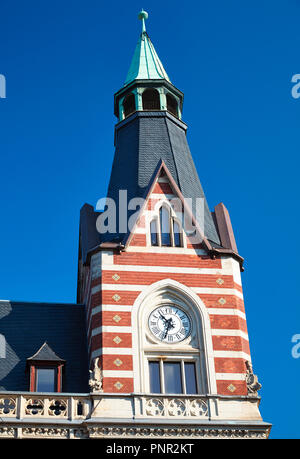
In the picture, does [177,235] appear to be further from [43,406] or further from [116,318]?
[43,406]

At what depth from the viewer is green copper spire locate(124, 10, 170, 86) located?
3816 centimetres

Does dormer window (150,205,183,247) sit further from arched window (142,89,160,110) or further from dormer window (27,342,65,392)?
arched window (142,89,160,110)

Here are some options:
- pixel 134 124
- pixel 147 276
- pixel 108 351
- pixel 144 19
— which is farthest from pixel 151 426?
pixel 144 19

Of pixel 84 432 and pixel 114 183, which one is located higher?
pixel 114 183

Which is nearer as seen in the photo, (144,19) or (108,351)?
(108,351)

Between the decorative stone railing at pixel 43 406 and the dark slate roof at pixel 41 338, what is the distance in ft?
5.71

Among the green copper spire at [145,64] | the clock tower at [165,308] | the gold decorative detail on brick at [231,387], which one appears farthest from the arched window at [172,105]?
the gold decorative detail on brick at [231,387]

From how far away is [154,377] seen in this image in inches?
1109

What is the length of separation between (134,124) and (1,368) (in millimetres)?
12352

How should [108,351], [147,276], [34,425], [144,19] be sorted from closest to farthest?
[34,425]
[108,351]
[147,276]
[144,19]

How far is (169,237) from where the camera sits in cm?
3105

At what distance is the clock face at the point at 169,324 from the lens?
2888 centimetres

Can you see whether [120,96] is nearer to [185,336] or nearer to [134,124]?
[134,124]

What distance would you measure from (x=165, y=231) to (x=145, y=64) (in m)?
10.9
